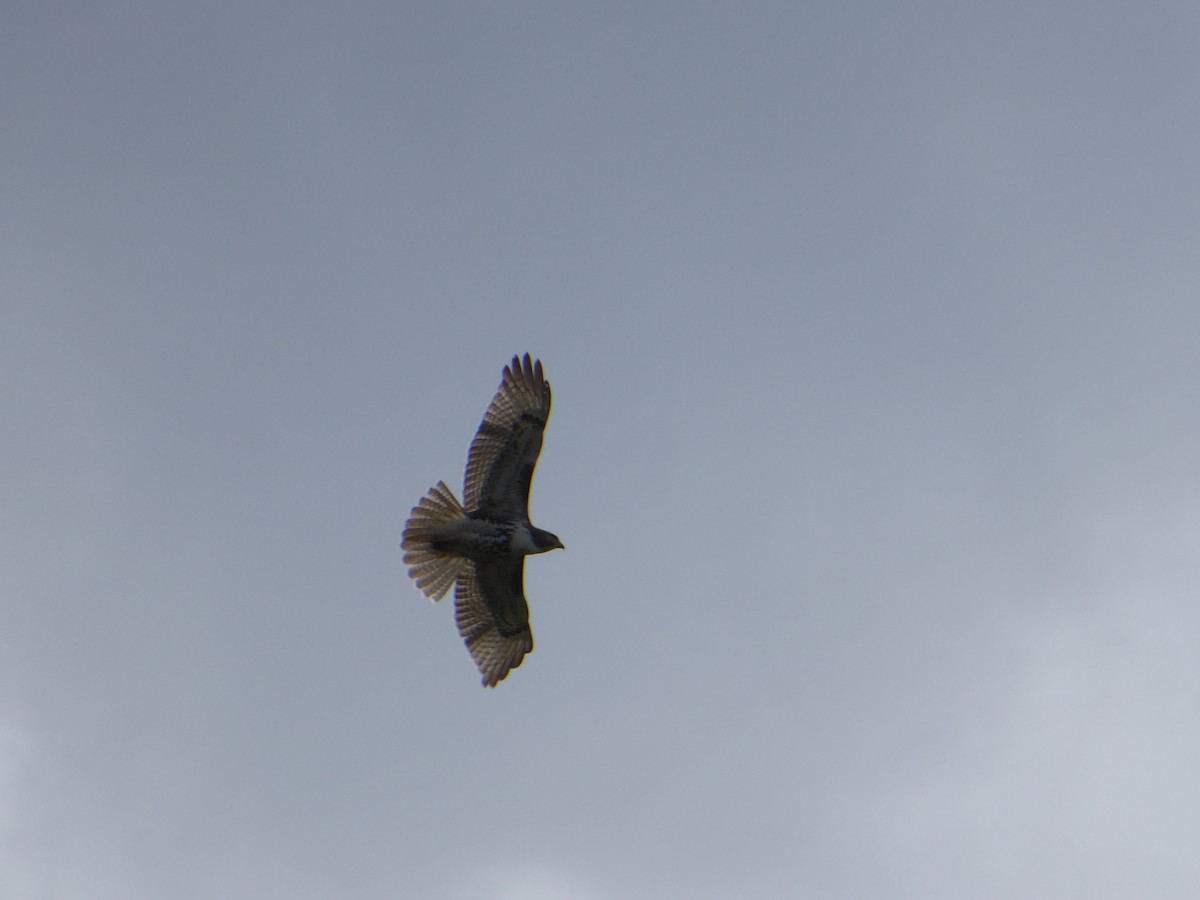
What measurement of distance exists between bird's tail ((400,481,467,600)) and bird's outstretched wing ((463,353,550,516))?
0.92ft

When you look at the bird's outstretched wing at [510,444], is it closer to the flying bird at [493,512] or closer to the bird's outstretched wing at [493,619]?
the flying bird at [493,512]

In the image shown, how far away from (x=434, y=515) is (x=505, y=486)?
1094 millimetres

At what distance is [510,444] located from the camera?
1720 centimetres

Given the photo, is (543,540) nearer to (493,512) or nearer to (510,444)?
(493,512)

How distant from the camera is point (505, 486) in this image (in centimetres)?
1734

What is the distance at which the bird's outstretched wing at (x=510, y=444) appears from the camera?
17.1 m

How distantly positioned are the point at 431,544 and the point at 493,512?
1020mm

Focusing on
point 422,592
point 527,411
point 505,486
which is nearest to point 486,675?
point 422,592

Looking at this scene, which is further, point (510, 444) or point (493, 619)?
point (493, 619)

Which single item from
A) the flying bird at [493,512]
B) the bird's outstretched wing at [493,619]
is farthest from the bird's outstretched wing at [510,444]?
the bird's outstretched wing at [493,619]

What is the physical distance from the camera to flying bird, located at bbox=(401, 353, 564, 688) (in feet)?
56.2

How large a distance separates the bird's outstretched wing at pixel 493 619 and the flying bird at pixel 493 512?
0.02 meters

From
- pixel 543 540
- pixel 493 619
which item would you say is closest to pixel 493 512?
pixel 543 540

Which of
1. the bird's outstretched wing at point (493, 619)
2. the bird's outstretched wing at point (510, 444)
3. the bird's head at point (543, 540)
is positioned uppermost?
the bird's outstretched wing at point (510, 444)
